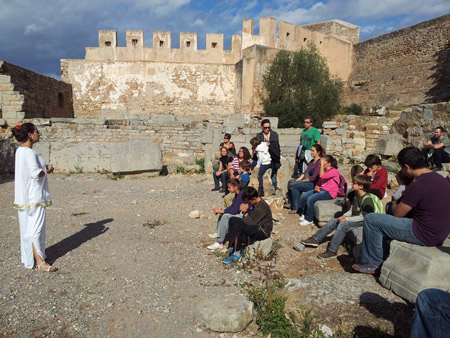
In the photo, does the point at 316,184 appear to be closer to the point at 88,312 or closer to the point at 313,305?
the point at 313,305

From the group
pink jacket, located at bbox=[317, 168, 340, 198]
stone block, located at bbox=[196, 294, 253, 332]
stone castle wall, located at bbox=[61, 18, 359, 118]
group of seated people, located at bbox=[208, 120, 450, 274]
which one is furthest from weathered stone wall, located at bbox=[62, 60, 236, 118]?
stone block, located at bbox=[196, 294, 253, 332]

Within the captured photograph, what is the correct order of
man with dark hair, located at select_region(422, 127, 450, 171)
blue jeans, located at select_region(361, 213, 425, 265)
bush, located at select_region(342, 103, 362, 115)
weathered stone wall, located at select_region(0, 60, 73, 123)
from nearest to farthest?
blue jeans, located at select_region(361, 213, 425, 265), man with dark hair, located at select_region(422, 127, 450, 171), weathered stone wall, located at select_region(0, 60, 73, 123), bush, located at select_region(342, 103, 362, 115)

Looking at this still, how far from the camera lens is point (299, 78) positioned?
66.1 ft

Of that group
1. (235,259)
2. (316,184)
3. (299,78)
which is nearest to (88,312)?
(235,259)

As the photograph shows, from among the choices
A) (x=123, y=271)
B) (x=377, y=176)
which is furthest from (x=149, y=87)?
(x=123, y=271)

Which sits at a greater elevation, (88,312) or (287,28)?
(287,28)

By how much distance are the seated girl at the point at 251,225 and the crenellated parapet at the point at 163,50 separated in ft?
64.8

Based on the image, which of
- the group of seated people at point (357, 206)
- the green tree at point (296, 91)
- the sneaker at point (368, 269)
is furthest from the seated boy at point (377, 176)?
the green tree at point (296, 91)

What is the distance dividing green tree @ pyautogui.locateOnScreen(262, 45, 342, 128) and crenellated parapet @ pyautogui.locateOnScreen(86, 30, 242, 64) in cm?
424

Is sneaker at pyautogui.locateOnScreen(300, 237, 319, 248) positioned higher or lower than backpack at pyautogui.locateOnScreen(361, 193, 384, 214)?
lower

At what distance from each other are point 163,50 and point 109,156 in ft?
45.5

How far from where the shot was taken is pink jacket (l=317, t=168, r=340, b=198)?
577 cm

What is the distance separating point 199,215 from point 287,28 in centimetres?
2058

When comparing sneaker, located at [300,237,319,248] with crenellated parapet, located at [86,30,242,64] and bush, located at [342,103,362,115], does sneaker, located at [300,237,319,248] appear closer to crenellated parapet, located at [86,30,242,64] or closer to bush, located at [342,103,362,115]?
bush, located at [342,103,362,115]
